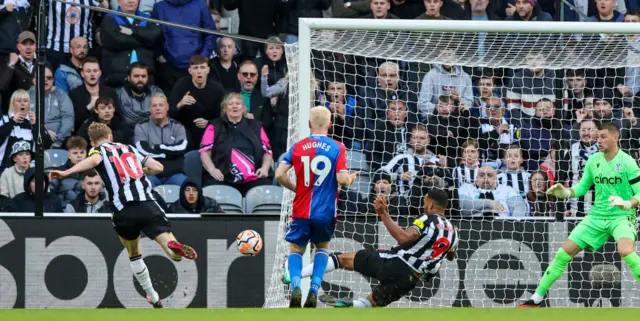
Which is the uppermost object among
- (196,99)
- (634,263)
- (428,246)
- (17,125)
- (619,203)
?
(196,99)

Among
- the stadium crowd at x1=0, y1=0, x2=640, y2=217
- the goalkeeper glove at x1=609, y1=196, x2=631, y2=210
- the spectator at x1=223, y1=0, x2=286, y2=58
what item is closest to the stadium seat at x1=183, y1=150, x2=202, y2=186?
the stadium crowd at x1=0, y1=0, x2=640, y2=217

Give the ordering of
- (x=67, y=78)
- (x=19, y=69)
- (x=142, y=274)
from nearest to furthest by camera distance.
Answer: (x=142, y=274), (x=19, y=69), (x=67, y=78)

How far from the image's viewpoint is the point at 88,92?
42.3 feet

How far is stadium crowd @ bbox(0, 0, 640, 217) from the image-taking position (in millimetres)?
12188

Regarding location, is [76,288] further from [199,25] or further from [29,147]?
[199,25]

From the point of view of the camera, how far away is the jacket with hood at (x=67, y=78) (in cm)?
1304

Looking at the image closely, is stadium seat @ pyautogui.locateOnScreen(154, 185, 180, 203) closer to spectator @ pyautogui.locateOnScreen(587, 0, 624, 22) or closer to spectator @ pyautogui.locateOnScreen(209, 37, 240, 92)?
spectator @ pyautogui.locateOnScreen(209, 37, 240, 92)

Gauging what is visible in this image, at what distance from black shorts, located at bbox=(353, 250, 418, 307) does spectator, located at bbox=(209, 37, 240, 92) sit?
370cm

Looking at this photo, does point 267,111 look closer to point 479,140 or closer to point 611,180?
point 479,140

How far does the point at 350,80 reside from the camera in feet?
42.9

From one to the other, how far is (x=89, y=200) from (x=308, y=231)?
3.48 meters

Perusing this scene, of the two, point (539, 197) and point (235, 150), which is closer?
point (539, 197)

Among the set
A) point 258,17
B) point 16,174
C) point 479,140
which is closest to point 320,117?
point 479,140

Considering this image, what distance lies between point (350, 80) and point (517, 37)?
193 cm
